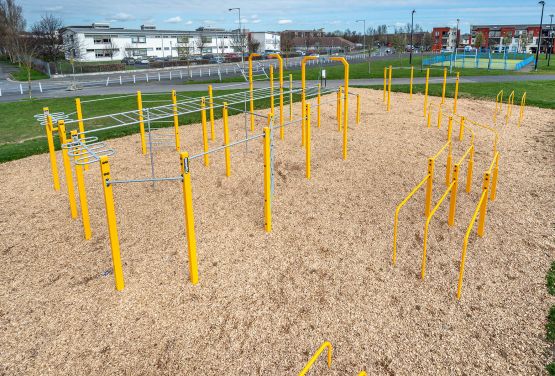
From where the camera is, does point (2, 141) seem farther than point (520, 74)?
No

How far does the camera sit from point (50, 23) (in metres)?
52.9

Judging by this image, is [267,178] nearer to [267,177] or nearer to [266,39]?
[267,177]

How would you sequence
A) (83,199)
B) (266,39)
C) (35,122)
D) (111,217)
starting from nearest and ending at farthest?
(111,217) → (83,199) → (35,122) → (266,39)

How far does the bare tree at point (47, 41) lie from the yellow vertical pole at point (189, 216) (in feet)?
145

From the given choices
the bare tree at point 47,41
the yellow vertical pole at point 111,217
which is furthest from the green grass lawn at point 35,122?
the bare tree at point 47,41

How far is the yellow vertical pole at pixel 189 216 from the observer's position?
458 centimetres

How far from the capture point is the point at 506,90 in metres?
20.4

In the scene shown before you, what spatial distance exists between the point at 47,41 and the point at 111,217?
5001 centimetres

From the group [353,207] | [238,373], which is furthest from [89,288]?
[353,207]

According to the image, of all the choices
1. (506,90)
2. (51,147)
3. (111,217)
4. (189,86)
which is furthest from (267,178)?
(189,86)

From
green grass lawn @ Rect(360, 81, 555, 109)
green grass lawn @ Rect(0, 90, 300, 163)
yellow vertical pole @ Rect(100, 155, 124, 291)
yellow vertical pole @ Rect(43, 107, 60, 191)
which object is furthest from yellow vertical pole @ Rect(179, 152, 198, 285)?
green grass lawn @ Rect(360, 81, 555, 109)

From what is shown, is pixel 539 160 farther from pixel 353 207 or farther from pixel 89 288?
pixel 89 288

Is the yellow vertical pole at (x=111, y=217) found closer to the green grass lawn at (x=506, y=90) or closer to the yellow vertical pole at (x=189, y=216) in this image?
the yellow vertical pole at (x=189, y=216)

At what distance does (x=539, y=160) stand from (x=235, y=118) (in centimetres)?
865
